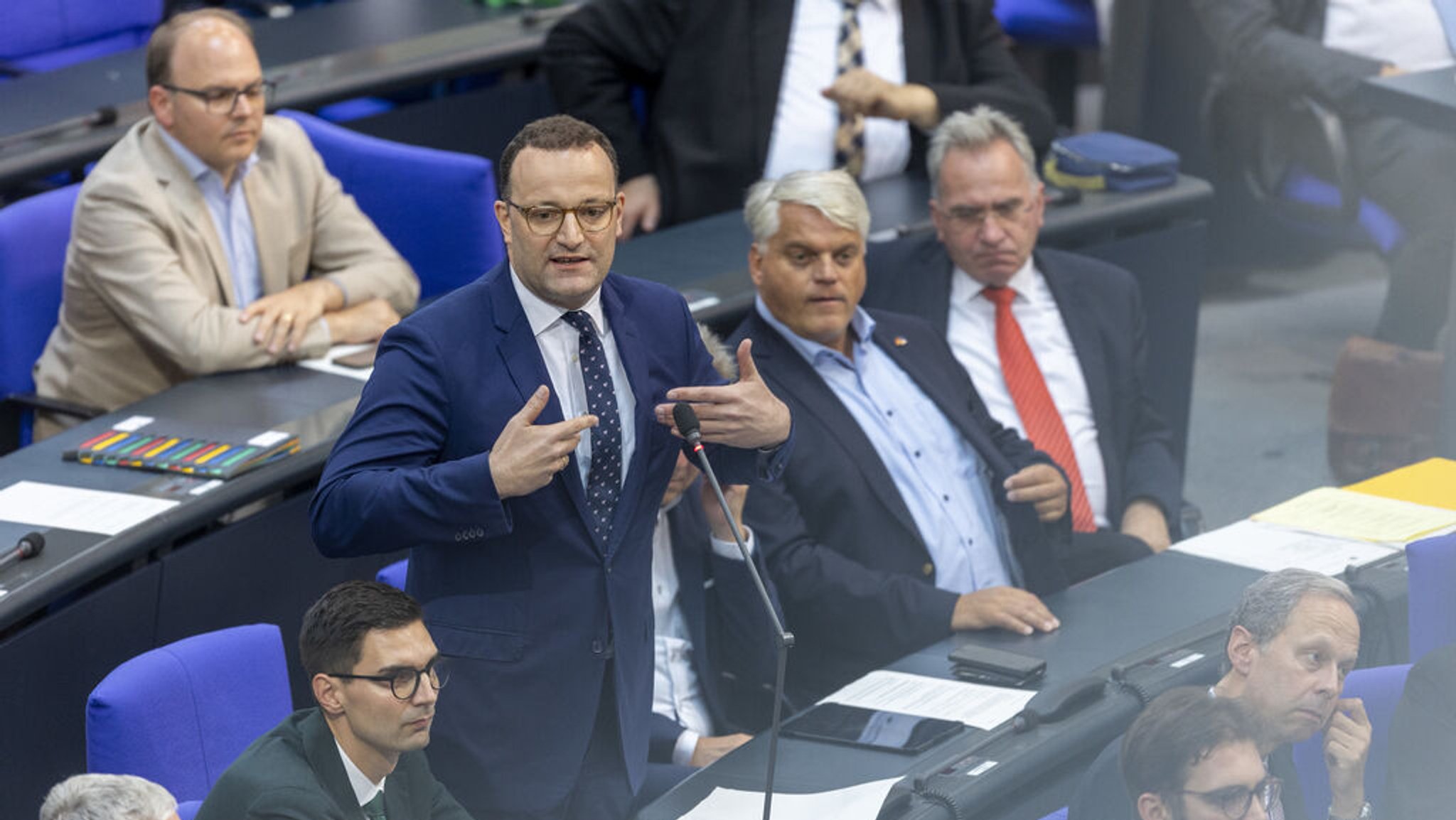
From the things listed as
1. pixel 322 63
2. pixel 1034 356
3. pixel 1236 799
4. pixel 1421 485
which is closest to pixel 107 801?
pixel 1236 799

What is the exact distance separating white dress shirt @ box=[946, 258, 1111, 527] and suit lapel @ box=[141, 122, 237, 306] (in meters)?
1.26

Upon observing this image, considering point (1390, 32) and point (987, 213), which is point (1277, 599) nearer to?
point (987, 213)

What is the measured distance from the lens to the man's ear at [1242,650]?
2.24 m

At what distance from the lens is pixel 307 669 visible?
220cm

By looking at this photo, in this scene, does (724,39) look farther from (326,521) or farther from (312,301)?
(326,521)

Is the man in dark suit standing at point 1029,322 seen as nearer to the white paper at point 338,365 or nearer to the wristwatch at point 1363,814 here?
the white paper at point 338,365

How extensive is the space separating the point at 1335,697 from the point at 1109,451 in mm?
1412

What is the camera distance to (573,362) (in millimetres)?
2305

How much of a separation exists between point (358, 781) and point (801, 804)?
512 millimetres

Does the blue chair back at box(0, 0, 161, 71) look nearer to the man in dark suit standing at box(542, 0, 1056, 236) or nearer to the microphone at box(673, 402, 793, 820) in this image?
the man in dark suit standing at box(542, 0, 1056, 236)

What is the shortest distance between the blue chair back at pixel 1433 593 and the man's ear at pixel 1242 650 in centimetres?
17

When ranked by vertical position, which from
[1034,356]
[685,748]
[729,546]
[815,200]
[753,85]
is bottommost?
[685,748]

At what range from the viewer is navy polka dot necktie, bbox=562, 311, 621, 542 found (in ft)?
7.55

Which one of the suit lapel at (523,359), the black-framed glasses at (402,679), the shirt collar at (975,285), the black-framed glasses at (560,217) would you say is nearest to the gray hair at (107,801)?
the black-framed glasses at (402,679)
